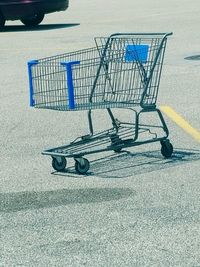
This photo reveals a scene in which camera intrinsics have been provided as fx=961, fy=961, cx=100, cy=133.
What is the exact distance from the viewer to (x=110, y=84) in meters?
8.79

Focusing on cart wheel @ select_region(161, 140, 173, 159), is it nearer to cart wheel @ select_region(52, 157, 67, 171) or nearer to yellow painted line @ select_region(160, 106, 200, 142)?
yellow painted line @ select_region(160, 106, 200, 142)

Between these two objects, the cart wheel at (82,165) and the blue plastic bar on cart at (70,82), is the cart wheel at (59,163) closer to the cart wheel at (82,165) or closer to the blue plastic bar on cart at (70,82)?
the cart wheel at (82,165)

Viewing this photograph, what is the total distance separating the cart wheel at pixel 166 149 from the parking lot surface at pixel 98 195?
0.07 m

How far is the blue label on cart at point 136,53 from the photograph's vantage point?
8535mm

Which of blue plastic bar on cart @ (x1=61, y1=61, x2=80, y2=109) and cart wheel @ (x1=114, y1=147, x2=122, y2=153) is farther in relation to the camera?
cart wheel @ (x1=114, y1=147, x2=122, y2=153)

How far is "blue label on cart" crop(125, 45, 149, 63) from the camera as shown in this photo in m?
8.54

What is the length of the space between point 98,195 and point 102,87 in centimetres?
157

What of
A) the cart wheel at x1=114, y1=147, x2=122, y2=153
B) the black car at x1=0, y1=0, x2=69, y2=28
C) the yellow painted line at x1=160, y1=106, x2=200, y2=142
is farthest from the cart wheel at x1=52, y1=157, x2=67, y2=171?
the black car at x1=0, y1=0, x2=69, y2=28

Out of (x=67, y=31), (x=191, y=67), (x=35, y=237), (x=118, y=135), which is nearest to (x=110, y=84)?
(x=118, y=135)

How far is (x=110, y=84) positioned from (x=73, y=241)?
107 inches

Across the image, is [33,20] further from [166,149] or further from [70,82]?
[70,82]

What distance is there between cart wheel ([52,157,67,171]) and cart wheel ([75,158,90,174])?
6.6 inches

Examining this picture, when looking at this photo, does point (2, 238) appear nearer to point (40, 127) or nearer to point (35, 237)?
point (35, 237)

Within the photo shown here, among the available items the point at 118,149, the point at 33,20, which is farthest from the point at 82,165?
the point at 33,20
